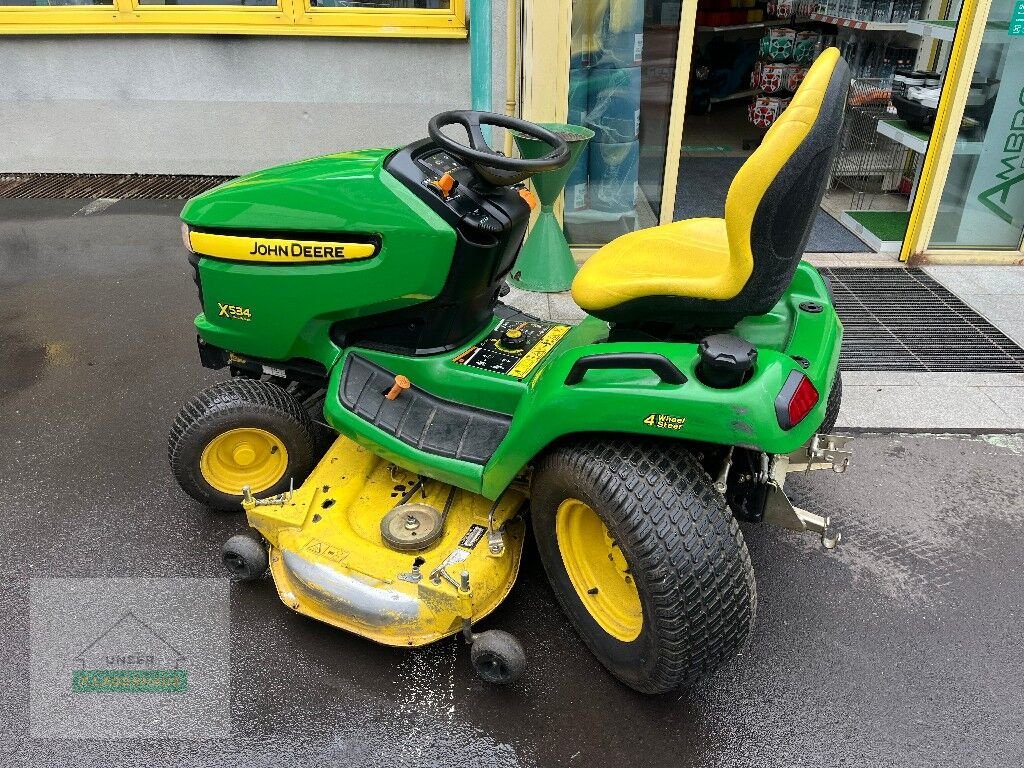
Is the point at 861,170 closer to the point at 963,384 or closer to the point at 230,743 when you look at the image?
the point at 963,384

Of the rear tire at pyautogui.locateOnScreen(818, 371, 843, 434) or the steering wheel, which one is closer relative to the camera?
the steering wheel

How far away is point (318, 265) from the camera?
2.61m

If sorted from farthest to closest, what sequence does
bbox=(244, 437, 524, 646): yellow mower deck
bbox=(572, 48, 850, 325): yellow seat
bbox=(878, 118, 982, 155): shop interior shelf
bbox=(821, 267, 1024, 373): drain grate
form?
bbox=(878, 118, 982, 155): shop interior shelf
bbox=(821, 267, 1024, 373): drain grate
bbox=(244, 437, 524, 646): yellow mower deck
bbox=(572, 48, 850, 325): yellow seat

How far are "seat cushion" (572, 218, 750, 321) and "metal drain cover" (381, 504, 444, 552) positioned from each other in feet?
2.66

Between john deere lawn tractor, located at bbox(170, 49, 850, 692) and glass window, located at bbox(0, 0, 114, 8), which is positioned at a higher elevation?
glass window, located at bbox(0, 0, 114, 8)

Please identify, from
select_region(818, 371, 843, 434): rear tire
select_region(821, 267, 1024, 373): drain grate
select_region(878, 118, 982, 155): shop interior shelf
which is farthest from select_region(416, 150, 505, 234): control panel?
select_region(878, 118, 982, 155): shop interior shelf

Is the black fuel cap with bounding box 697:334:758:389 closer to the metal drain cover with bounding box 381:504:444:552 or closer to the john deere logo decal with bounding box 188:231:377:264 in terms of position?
the metal drain cover with bounding box 381:504:444:552

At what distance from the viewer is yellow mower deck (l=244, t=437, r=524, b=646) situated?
88.6 inches

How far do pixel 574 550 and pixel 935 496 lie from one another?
5.34ft

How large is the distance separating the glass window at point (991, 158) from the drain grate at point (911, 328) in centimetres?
48

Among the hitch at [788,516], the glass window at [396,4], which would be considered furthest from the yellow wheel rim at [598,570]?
the glass window at [396,4]

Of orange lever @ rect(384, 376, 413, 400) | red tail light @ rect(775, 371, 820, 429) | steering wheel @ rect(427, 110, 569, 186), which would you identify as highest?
steering wheel @ rect(427, 110, 569, 186)

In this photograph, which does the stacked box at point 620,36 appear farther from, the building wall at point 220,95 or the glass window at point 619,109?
the building wall at point 220,95

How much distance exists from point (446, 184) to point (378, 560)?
1.16 meters
